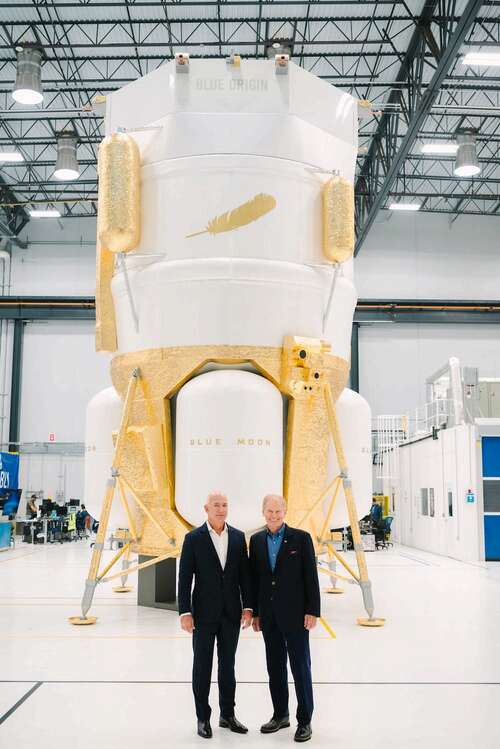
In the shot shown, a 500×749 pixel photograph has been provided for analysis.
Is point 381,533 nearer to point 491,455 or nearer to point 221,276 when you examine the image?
point 491,455

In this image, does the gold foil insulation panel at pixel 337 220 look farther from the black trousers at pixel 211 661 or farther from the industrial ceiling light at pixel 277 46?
the industrial ceiling light at pixel 277 46

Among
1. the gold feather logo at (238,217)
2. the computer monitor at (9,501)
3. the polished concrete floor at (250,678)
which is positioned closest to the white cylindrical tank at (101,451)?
the polished concrete floor at (250,678)

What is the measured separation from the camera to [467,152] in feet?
68.3

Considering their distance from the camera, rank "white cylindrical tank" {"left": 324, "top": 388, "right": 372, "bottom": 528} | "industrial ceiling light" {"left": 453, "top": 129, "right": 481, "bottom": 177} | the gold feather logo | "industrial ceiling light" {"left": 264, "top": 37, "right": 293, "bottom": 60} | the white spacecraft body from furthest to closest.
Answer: "industrial ceiling light" {"left": 453, "top": 129, "right": 481, "bottom": 177} < "industrial ceiling light" {"left": 264, "top": 37, "right": 293, "bottom": 60} < "white cylindrical tank" {"left": 324, "top": 388, "right": 372, "bottom": 528} < the gold feather logo < the white spacecraft body

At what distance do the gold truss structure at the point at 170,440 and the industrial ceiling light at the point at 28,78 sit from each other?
387 inches

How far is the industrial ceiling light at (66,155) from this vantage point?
68.5ft

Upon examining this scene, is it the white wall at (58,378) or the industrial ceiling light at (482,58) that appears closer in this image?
the industrial ceiling light at (482,58)

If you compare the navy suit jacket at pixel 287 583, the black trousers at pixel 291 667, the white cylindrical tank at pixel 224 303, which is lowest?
the black trousers at pixel 291 667

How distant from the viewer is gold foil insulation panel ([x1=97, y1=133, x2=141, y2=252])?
27.6 feet


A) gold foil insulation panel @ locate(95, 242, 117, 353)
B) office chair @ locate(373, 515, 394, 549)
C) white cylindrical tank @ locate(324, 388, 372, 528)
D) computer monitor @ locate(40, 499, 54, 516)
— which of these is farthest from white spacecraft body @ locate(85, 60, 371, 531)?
computer monitor @ locate(40, 499, 54, 516)

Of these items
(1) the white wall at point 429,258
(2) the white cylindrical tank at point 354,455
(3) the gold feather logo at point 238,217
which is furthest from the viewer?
(1) the white wall at point 429,258

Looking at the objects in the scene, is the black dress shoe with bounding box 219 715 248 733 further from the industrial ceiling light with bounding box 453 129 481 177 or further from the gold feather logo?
the industrial ceiling light with bounding box 453 129 481 177

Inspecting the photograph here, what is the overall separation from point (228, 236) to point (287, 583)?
15.6ft

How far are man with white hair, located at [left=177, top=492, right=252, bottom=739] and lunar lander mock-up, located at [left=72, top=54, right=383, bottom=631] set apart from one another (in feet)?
10.3
